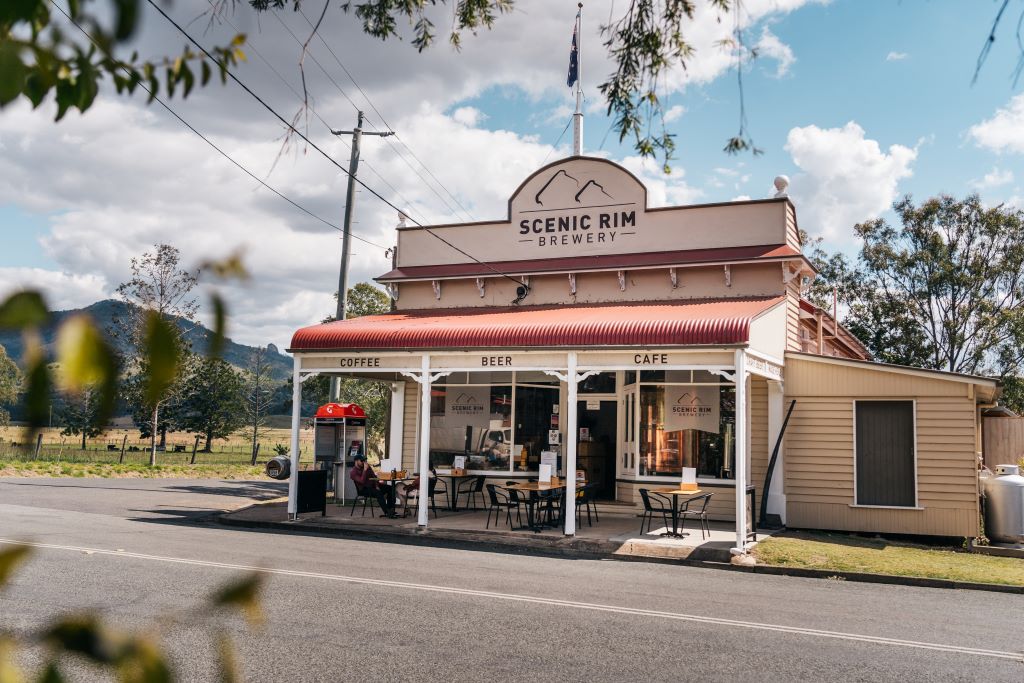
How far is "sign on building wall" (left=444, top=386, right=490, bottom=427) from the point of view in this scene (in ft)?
61.9

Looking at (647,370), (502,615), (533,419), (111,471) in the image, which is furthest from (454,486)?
(111,471)

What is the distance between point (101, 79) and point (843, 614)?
30.6ft

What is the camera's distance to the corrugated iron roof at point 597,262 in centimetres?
1770

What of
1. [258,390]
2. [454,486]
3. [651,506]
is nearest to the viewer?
[651,506]

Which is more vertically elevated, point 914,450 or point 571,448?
point 914,450

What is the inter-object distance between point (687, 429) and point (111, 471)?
21.5 metres

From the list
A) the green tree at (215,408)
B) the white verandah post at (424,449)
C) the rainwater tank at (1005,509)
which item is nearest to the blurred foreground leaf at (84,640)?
the white verandah post at (424,449)

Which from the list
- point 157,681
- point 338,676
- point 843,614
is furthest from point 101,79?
point 843,614

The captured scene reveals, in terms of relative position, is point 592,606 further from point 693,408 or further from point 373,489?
point 373,489

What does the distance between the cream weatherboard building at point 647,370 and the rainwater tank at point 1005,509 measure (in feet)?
1.34

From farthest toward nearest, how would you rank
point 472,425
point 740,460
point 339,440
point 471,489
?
point 339,440 < point 472,425 < point 471,489 < point 740,460

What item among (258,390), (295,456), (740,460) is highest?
(258,390)

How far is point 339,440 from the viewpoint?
21.0 m

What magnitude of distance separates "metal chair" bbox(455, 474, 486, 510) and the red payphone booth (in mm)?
2910
